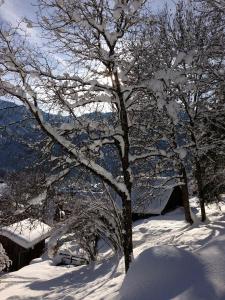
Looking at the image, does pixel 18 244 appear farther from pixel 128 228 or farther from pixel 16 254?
pixel 128 228

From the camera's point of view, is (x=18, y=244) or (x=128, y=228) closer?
(x=128, y=228)

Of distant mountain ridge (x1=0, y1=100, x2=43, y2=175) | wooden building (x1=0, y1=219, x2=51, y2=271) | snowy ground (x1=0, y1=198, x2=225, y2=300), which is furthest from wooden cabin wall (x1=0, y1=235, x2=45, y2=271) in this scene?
distant mountain ridge (x1=0, y1=100, x2=43, y2=175)

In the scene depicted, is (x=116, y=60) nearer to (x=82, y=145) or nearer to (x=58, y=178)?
(x=82, y=145)

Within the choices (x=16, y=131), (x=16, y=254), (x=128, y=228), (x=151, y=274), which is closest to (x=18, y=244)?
(x=16, y=254)

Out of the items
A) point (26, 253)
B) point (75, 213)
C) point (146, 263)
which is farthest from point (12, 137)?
point (26, 253)

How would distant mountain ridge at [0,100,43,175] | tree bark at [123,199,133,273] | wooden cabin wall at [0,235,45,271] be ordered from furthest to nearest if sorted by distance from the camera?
wooden cabin wall at [0,235,45,271], tree bark at [123,199,133,273], distant mountain ridge at [0,100,43,175]

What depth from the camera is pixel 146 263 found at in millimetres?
3871

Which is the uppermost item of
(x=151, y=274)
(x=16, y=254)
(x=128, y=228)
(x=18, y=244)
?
(x=151, y=274)

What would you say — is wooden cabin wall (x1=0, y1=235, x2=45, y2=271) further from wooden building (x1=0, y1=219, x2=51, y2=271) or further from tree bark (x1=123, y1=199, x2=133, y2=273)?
tree bark (x1=123, y1=199, x2=133, y2=273)

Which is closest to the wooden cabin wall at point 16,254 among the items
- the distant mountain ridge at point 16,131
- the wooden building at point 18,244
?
the wooden building at point 18,244

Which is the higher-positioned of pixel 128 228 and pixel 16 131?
pixel 16 131

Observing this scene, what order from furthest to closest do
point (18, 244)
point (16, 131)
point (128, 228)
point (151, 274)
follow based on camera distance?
→ point (18, 244) < point (128, 228) < point (16, 131) < point (151, 274)

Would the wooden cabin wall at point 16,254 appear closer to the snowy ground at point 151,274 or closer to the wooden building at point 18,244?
the wooden building at point 18,244

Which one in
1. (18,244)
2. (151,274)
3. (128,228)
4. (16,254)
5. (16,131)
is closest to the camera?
(151,274)
